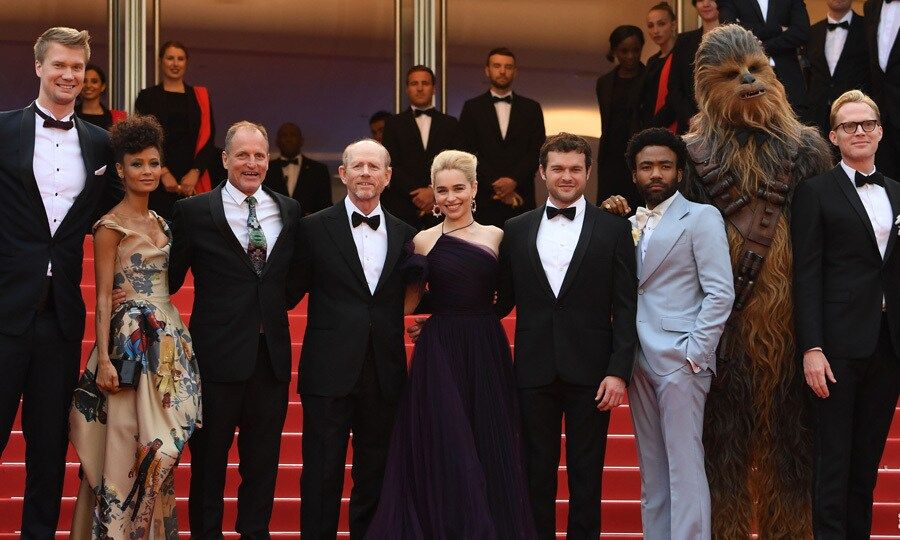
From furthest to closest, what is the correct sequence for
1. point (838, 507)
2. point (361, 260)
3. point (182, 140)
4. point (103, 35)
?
point (103, 35) < point (182, 140) < point (361, 260) < point (838, 507)

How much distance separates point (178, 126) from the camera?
965cm

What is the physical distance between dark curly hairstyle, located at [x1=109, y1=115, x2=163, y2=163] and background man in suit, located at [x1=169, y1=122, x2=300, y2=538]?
0.30 metres

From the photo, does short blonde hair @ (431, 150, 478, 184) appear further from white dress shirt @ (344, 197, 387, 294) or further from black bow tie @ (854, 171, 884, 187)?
black bow tie @ (854, 171, 884, 187)

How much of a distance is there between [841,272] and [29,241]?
10.8 ft

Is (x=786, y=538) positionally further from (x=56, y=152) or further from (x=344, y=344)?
(x=56, y=152)

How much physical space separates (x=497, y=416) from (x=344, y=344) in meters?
0.70

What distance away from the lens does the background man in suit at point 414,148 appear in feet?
31.1

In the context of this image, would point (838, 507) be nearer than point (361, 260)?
Yes

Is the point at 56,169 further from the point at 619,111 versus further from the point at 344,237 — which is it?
the point at 619,111

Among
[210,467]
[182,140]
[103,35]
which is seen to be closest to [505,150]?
[182,140]

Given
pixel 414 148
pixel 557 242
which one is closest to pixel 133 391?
pixel 557 242

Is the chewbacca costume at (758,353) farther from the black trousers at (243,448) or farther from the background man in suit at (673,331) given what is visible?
the black trousers at (243,448)

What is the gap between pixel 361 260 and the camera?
18.1 feet

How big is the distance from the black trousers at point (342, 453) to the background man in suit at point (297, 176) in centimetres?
573
